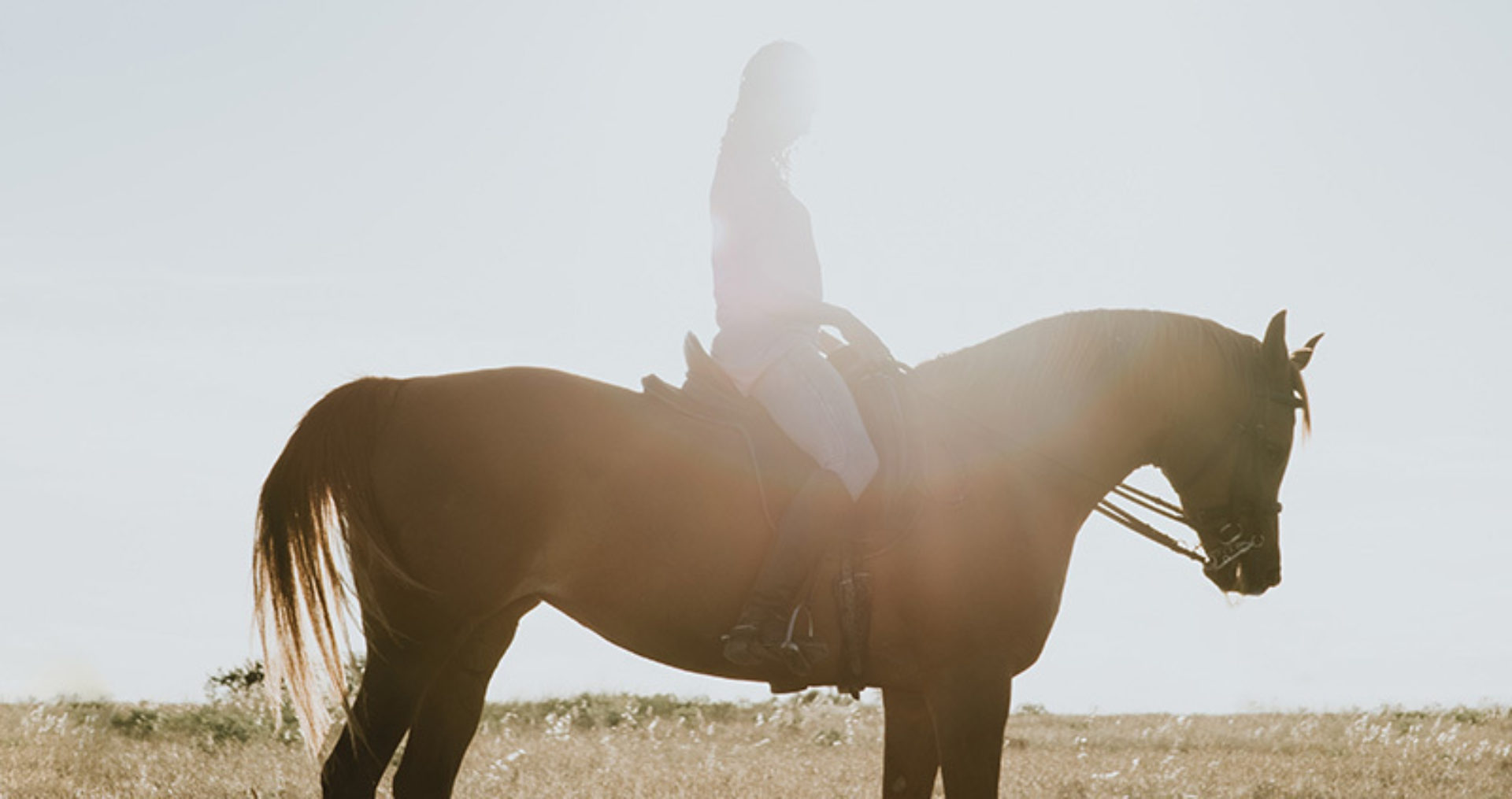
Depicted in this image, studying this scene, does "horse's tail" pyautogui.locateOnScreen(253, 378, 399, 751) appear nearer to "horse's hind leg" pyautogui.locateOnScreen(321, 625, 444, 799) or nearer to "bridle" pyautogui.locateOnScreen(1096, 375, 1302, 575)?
"horse's hind leg" pyautogui.locateOnScreen(321, 625, 444, 799)

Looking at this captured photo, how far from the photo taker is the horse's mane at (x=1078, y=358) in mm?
6496

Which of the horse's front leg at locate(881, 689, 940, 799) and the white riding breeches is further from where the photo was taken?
the horse's front leg at locate(881, 689, 940, 799)

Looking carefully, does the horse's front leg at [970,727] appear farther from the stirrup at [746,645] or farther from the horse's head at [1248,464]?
the horse's head at [1248,464]

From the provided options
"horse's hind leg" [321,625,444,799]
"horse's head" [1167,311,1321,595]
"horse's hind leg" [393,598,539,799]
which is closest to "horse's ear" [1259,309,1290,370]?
"horse's head" [1167,311,1321,595]

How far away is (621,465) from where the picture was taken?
6094 millimetres

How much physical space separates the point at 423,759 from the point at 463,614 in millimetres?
871

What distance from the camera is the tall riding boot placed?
19.2 ft

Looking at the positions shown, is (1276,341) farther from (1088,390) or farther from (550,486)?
(550,486)

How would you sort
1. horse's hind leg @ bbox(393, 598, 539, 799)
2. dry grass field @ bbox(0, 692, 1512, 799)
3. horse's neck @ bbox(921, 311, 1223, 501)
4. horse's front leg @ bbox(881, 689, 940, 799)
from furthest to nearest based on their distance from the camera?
dry grass field @ bbox(0, 692, 1512, 799)
horse's hind leg @ bbox(393, 598, 539, 799)
horse's neck @ bbox(921, 311, 1223, 501)
horse's front leg @ bbox(881, 689, 940, 799)

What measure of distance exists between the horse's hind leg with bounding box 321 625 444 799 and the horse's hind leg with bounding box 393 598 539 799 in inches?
7.8

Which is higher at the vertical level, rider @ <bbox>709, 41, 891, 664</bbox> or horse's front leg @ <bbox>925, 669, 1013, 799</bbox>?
rider @ <bbox>709, 41, 891, 664</bbox>

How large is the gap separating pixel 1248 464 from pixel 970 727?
2.11 m

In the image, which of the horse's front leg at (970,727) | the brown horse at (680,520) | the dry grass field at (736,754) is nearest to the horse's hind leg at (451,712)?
the brown horse at (680,520)

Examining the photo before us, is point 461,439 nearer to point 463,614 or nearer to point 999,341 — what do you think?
point 463,614
